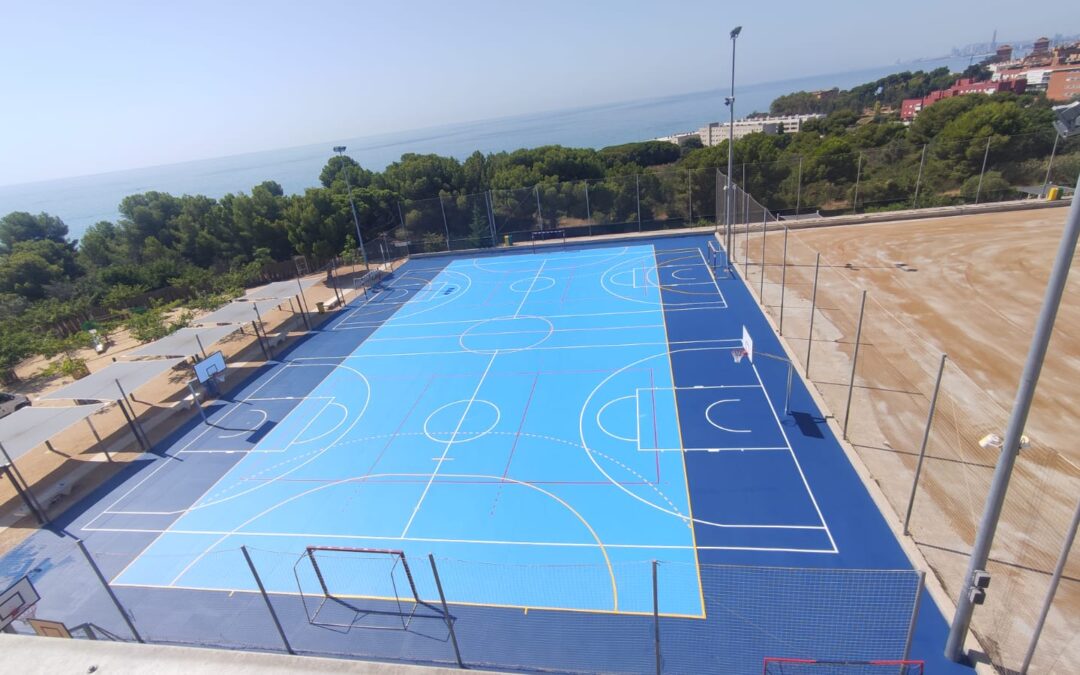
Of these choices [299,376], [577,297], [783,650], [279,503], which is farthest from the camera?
[577,297]

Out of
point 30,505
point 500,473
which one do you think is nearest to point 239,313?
point 30,505

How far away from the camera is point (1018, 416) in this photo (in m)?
5.48

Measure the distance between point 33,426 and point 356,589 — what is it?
10153mm

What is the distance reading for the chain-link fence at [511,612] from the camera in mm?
7457

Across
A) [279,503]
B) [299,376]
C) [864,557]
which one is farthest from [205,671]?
[299,376]

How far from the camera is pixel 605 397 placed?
14.5 m

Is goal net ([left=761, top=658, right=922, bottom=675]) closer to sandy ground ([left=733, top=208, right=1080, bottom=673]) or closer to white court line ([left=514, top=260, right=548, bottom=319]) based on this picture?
sandy ground ([left=733, top=208, right=1080, bottom=673])

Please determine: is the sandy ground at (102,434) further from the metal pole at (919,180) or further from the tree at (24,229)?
the metal pole at (919,180)

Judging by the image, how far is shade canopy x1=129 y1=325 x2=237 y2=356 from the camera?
1708 cm

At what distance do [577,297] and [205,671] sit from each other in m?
19.3

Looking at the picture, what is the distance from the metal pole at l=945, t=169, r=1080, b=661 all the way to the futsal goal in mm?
7826

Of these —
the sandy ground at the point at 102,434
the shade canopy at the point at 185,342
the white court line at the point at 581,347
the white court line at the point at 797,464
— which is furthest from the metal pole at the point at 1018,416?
the shade canopy at the point at 185,342

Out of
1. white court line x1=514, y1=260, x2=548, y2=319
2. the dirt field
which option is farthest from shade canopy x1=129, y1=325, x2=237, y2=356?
the dirt field

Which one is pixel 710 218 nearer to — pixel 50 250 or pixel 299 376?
pixel 299 376
